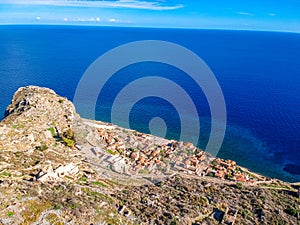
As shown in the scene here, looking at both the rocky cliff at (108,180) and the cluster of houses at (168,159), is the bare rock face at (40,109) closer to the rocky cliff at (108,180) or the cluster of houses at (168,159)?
the rocky cliff at (108,180)

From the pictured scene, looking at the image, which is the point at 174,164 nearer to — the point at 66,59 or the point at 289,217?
the point at 289,217

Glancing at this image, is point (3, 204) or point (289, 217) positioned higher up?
point (289, 217)

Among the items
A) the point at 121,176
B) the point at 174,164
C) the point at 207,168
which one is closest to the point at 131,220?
the point at 121,176

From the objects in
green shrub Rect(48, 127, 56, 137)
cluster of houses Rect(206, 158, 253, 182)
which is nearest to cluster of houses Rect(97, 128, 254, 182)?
cluster of houses Rect(206, 158, 253, 182)

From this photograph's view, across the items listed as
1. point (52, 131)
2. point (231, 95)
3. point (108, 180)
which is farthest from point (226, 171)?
point (231, 95)

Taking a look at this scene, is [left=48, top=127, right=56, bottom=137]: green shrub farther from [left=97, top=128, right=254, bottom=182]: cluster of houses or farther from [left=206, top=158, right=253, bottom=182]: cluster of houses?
[left=206, top=158, right=253, bottom=182]: cluster of houses

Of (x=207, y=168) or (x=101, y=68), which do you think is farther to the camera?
(x=101, y=68)

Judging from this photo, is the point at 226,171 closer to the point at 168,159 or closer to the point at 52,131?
the point at 168,159
